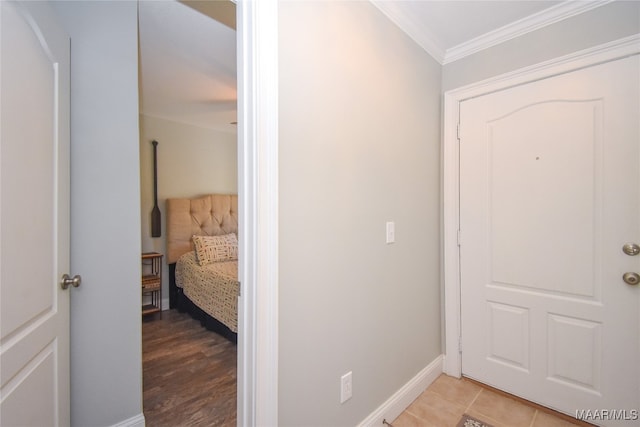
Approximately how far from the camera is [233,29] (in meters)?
1.92

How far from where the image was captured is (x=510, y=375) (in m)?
1.81

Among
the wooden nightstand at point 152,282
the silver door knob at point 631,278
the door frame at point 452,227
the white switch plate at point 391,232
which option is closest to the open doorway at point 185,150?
the wooden nightstand at point 152,282

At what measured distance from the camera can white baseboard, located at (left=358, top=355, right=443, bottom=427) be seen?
1501 millimetres

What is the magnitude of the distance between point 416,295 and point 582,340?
0.91m

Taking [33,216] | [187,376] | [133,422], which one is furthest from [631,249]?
[187,376]

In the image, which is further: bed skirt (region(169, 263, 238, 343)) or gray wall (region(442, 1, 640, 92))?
bed skirt (region(169, 263, 238, 343))

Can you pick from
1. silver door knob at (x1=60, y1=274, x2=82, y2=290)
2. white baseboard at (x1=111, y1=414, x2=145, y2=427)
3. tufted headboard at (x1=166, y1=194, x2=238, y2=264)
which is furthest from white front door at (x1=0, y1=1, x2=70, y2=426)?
tufted headboard at (x1=166, y1=194, x2=238, y2=264)

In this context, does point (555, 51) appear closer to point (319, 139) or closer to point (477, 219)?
point (477, 219)

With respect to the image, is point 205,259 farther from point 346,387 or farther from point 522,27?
point 522,27

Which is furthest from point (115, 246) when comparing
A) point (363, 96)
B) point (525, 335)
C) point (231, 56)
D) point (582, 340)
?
point (582, 340)

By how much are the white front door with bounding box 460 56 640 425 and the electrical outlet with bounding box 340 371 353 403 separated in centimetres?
109

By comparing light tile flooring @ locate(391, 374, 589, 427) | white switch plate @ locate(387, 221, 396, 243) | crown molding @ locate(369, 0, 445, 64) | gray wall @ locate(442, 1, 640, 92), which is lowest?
light tile flooring @ locate(391, 374, 589, 427)

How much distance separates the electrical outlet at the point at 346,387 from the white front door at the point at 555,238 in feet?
3.59

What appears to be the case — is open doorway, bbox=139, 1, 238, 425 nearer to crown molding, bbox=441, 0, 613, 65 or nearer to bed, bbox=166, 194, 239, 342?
bed, bbox=166, 194, 239, 342
